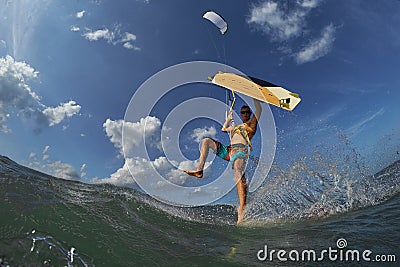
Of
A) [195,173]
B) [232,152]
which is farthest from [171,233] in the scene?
[232,152]

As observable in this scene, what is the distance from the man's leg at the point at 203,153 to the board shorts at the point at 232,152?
0.83 ft

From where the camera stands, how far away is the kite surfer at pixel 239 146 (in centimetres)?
1034

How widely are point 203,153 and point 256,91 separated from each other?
2847 millimetres

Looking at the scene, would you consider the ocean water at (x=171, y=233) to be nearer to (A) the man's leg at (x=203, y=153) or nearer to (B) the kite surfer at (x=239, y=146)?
(B) the kite surfer at (x=239, y=146)

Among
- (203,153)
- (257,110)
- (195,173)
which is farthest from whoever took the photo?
(257,110)

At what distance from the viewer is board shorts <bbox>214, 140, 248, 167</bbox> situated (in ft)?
34.9

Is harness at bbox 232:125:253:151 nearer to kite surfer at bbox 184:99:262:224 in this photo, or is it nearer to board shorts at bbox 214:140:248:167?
kite surfer at bbox 184:99:262:224

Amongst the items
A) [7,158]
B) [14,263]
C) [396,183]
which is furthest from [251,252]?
[7,158]

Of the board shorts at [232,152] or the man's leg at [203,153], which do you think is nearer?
the man's leg at [203,153]

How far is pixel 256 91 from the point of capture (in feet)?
36.4

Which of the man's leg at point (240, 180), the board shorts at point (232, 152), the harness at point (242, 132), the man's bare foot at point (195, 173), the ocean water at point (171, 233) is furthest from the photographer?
the harness at point (242, 132)

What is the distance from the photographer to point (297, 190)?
12.2 m

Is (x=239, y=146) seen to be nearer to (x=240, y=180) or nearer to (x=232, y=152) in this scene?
(x=232, y=152)

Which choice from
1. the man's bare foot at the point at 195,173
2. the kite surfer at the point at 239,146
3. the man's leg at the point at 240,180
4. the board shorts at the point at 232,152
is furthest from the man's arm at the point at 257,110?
the man's bare foot at the point at 195,173
